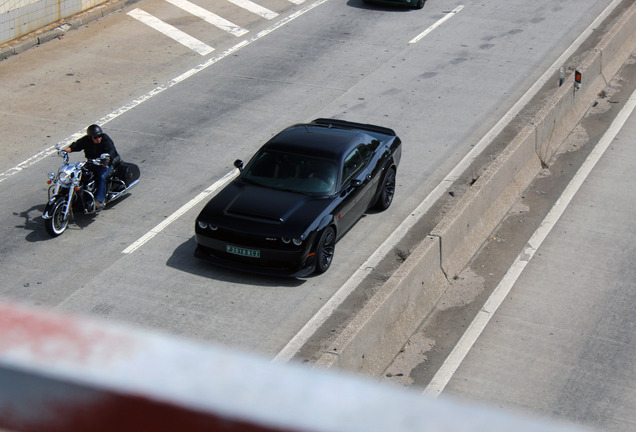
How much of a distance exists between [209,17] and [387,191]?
1152cm

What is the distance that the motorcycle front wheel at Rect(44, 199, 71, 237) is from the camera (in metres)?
12.4

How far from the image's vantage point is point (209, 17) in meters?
23.4

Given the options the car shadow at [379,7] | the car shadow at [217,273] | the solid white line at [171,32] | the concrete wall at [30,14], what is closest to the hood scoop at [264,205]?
the car shadow at [217,273]

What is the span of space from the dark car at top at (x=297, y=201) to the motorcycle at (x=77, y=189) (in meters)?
2.00

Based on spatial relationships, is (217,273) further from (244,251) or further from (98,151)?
(98,151)

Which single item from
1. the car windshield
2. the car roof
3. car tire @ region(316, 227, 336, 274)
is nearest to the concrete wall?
the car roof

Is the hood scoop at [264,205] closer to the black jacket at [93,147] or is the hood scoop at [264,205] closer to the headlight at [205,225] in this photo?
the headlight at [205,225]

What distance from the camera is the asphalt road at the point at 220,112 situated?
36.6 feet

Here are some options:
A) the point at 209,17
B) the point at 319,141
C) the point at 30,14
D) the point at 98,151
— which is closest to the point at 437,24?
the point at 209,17

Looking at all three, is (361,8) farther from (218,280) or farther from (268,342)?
(268,342)

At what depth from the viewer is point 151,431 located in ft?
3.80

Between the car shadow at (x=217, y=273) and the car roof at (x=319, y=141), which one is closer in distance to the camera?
the car shadow at (x=217, y=273)

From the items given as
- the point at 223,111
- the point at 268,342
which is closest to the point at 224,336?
the point at 268,342

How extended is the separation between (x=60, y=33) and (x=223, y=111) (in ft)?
20.9
